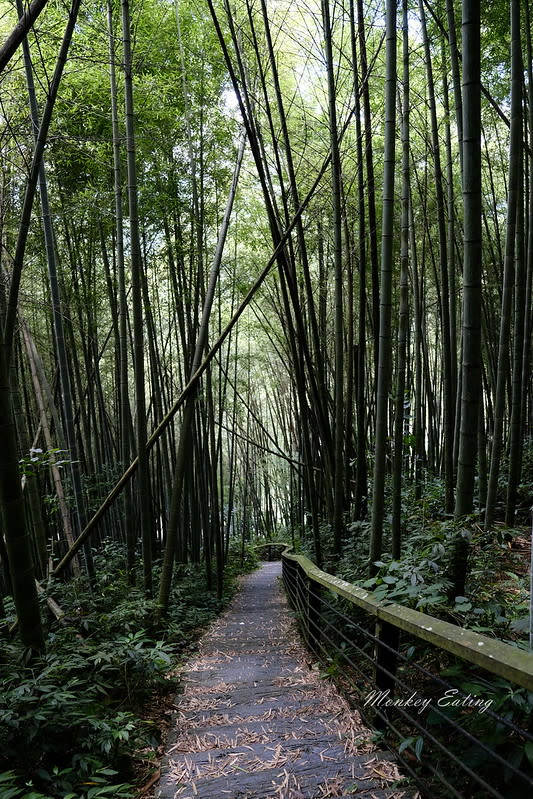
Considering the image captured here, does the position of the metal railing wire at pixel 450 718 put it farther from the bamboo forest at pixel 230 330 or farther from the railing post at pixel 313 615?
the railing post at pixel 313 615

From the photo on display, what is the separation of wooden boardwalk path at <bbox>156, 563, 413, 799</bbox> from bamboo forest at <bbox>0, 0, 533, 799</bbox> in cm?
6

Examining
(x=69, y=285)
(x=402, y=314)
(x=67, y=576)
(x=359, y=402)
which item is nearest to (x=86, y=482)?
(x=67, y=576)

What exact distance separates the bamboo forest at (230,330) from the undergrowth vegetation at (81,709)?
0.01m

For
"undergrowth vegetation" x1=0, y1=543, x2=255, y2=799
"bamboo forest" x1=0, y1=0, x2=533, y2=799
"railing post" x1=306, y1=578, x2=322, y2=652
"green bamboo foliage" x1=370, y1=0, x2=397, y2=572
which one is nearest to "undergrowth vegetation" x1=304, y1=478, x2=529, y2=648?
"bamboo forest" x1=0, y1=0, x2=533, y2=799

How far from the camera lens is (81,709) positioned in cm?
171

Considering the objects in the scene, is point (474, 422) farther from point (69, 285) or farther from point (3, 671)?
point (69, 285)

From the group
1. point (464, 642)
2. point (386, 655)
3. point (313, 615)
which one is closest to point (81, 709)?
point (386, 655)

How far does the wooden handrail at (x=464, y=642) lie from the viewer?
975 mm

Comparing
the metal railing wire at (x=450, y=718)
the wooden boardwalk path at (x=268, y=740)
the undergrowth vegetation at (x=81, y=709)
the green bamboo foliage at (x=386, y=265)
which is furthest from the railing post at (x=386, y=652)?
the undergrowth vegetation at (x=81, y=709)

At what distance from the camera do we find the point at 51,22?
11.8 feet

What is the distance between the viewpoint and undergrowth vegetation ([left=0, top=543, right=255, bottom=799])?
1.42 metres

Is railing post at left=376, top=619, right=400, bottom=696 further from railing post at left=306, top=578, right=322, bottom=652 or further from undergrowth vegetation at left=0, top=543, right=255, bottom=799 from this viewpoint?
railing post at left=306, top=578, right=322, bottom=652

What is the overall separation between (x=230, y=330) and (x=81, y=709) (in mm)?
2975

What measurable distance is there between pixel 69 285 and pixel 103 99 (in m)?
1.97
